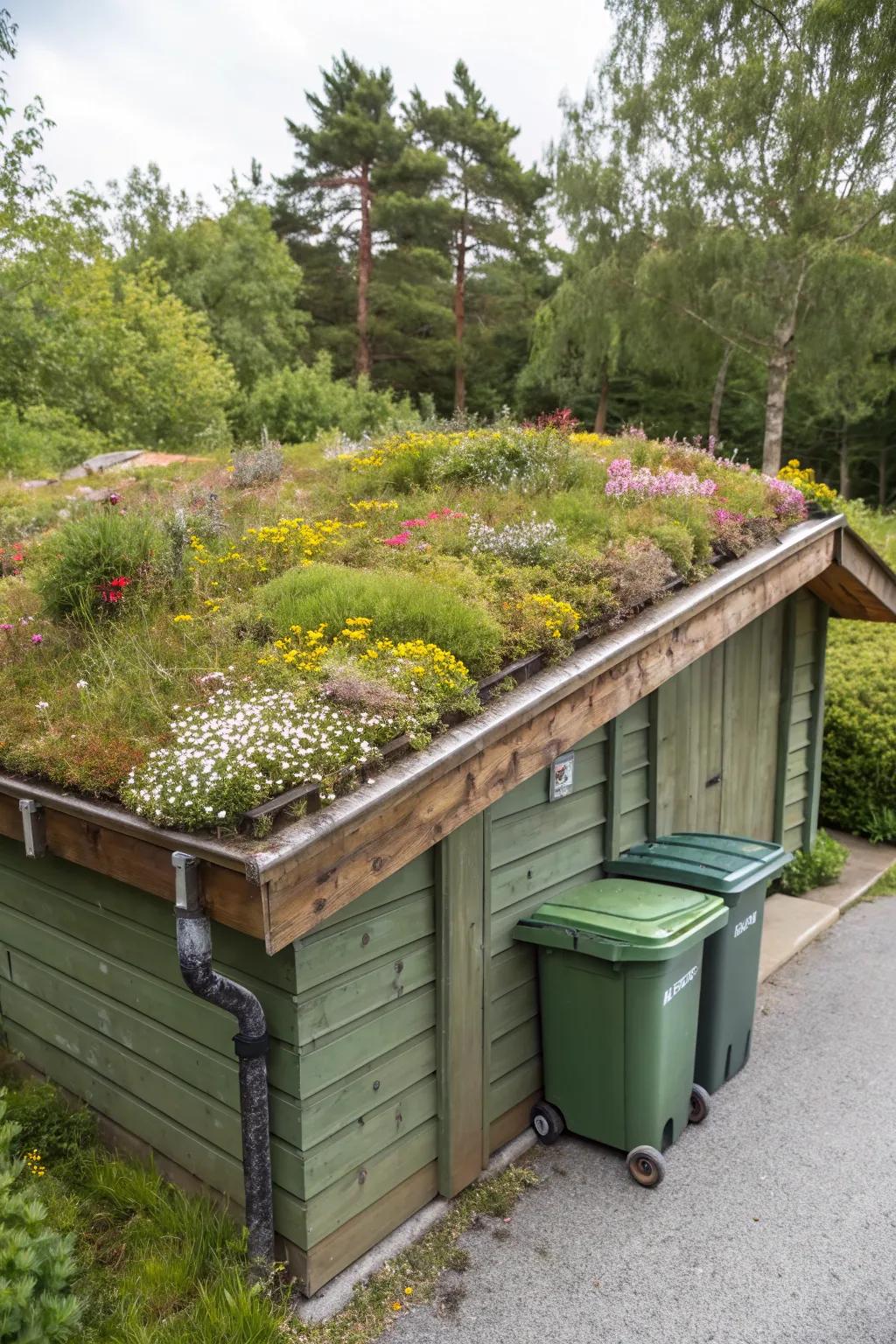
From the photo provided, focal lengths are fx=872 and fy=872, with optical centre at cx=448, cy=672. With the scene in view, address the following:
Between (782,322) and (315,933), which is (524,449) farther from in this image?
(782,322)

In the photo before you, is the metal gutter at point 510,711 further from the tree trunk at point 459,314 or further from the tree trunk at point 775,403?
the tree trunk at point 459,314

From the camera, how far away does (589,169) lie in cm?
1897

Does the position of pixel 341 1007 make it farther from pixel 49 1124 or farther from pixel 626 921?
pixel 49 1124

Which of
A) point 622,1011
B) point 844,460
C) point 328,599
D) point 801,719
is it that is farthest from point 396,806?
point 844,460

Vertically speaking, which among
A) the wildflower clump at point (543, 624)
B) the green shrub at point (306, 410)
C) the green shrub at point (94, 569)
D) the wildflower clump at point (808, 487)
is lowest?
the wildflower clump at point (543, 624)

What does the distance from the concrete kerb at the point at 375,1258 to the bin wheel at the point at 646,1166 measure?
1.62ft

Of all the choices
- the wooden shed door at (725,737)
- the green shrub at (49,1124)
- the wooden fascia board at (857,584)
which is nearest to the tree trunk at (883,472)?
the wooden fascia board at (857,584)

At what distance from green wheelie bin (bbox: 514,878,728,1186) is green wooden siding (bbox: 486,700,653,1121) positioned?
0.27 feet

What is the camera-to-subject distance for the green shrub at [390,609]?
342 cm

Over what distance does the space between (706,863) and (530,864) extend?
920mm

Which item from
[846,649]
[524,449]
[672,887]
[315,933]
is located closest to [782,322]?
[846,649]

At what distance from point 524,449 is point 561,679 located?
3211mm

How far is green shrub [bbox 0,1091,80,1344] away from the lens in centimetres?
228

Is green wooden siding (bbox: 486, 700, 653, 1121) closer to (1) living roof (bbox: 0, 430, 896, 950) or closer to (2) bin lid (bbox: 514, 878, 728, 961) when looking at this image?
(2) bin lid (bbox: 514, 878, 728, 961)
